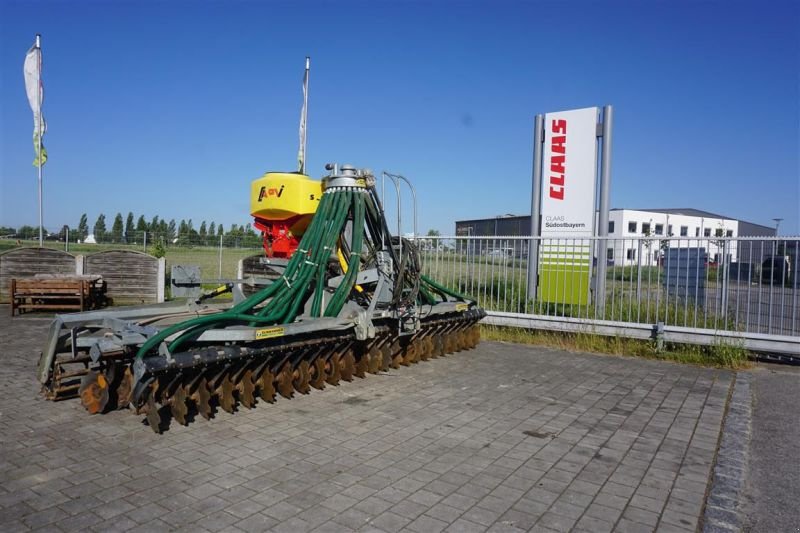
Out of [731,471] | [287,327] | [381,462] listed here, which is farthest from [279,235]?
[731,471]

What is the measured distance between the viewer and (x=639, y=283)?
8.79 meters

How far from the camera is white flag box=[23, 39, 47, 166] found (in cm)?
1452

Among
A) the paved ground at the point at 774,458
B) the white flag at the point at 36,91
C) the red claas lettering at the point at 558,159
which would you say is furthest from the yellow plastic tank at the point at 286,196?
the white flag at the point at 36,91

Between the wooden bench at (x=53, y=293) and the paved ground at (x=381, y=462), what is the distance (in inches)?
207

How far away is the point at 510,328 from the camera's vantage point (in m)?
10.1

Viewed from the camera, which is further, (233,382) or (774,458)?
(233,382)

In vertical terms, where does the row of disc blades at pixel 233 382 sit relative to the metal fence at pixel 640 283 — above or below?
below

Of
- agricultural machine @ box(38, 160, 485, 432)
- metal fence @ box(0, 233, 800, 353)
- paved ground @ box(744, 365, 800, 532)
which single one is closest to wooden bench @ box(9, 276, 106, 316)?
agricultural machine @ box(38, 160, 485, 432)

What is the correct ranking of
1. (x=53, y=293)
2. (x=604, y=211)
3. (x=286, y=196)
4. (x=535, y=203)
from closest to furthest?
(x=286, y=196), (x=604, y=211), (x=535, y=203), (x=53, y=293)

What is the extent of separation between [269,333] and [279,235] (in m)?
2.51

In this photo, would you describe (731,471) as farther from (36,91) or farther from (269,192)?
(36,91)

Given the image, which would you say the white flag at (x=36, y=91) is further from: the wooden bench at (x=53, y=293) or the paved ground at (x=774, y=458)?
the paved ground at (x=774, y=458)

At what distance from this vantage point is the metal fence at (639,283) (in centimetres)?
821

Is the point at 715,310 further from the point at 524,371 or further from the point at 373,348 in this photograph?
the point at 373,348
